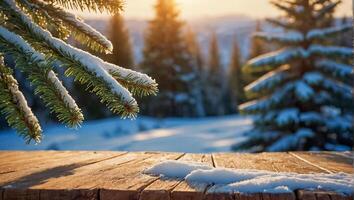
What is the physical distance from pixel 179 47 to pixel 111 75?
82.8 feet

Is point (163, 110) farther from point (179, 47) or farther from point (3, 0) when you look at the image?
point (3, 0)

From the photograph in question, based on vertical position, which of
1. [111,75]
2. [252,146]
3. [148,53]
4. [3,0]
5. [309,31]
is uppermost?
[148,53]

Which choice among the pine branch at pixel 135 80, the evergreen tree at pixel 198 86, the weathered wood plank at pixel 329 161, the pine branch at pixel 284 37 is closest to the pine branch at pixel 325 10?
the pine branch at pixel 284 37

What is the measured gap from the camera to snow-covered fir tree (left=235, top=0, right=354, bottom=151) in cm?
974

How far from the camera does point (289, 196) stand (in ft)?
4.54

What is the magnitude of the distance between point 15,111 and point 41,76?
0.22 meters

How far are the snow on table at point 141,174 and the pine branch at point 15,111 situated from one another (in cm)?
21

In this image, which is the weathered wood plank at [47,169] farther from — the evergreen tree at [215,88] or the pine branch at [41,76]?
the evergreen tree at [215,88]

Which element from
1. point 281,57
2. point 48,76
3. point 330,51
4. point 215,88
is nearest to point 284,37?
point 281,57

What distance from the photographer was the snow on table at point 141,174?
1421 mm

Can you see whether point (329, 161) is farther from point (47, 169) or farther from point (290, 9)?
point (290, 9)

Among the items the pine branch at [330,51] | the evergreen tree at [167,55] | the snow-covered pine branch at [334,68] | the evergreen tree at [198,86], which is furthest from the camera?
the evergreen tree at [198,86]

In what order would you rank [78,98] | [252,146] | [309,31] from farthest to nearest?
1. [78,98]
2. [252,146]
3. [309,31]

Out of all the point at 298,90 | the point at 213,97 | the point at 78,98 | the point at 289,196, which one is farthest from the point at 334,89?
the point at 213,97
